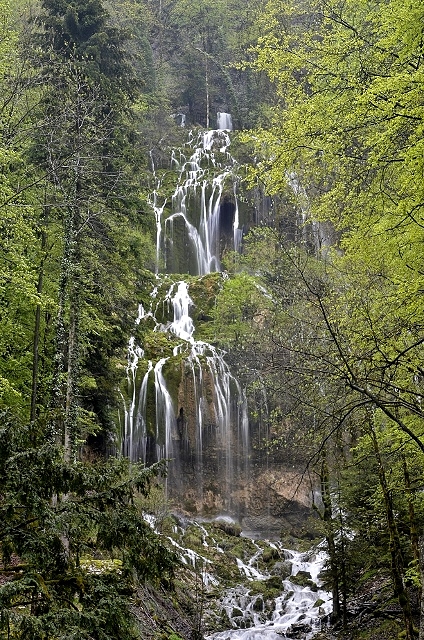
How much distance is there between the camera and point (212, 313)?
1085 inches

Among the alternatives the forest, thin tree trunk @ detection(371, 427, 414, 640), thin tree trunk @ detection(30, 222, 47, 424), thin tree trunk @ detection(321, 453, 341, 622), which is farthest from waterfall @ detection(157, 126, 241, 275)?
thin tree trunk @ detection(371, 427, 414, 640)

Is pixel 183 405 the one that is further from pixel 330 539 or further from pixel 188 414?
pixel 330 539

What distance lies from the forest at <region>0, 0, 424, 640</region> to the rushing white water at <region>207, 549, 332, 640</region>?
1.41m

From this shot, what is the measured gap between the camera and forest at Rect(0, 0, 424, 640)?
167 inches

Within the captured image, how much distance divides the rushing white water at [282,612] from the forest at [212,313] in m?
1.41

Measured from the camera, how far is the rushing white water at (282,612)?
14266 millimetres

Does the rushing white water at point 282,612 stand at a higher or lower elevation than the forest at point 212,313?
lower

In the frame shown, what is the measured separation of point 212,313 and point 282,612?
1446cm

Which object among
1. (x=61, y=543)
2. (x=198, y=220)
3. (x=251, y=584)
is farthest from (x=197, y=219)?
(x=61, y=543)

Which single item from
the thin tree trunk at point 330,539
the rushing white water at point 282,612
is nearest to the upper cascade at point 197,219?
the rushing white water at point 282,612

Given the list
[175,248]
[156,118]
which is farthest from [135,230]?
[156,118]

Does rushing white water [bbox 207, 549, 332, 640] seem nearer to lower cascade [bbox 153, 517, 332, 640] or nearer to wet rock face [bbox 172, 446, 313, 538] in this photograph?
lower cascade [bbox 153, 517, 332, 640]

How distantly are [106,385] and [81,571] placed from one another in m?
12.8

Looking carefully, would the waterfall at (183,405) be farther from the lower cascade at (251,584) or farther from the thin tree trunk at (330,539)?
the thin tree trunk at (330,539)
